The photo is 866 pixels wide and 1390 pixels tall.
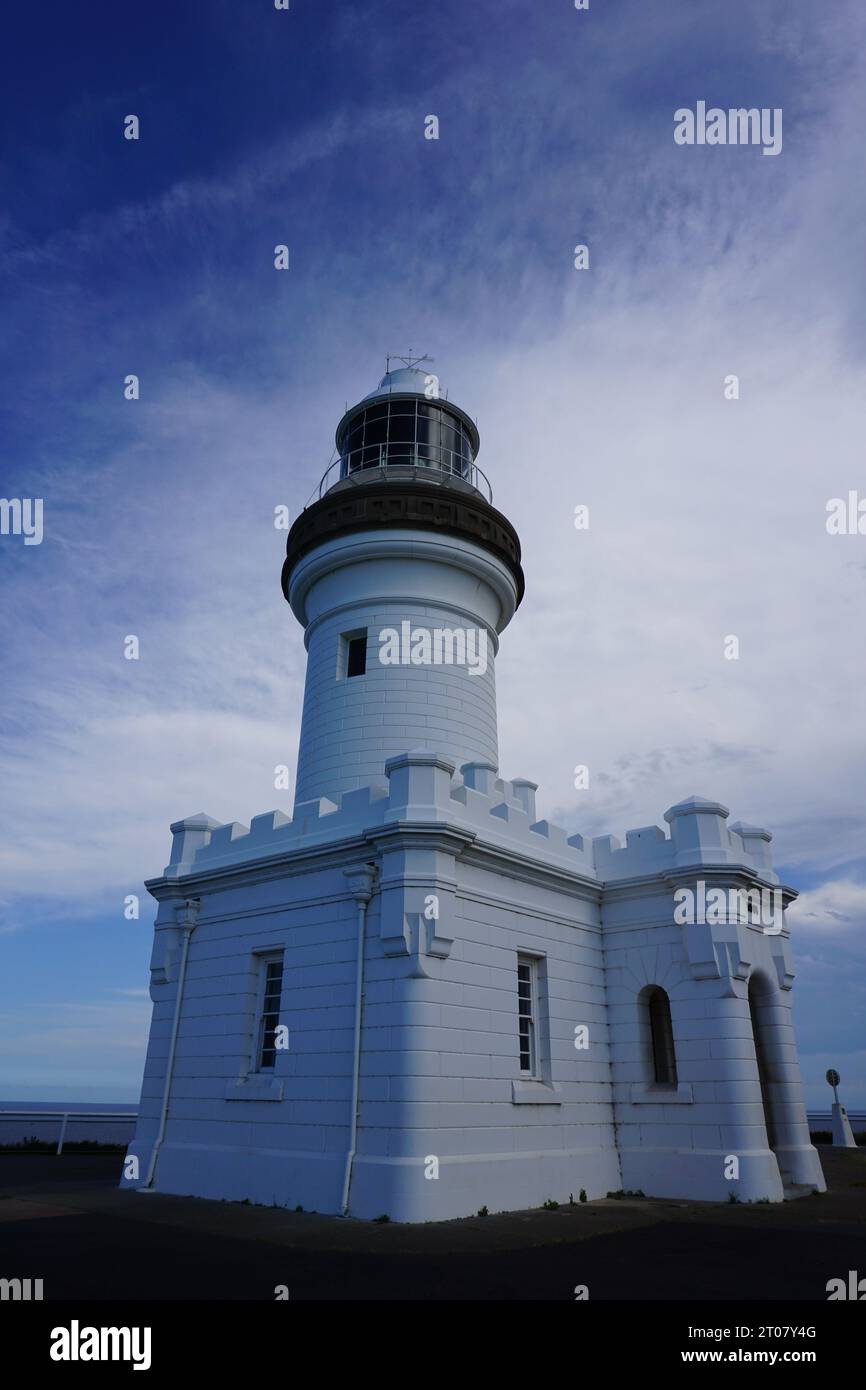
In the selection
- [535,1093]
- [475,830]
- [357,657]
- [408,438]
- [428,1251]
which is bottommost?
[428,1251]

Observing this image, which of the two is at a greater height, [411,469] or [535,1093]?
[411,469]

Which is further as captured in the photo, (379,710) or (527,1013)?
(379,710)

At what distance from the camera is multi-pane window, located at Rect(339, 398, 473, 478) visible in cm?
1677

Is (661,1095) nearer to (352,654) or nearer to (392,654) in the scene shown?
(392,654)

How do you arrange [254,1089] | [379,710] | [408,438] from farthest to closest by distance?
1. [408,438]
2. [379,710]
3. [254,1089]

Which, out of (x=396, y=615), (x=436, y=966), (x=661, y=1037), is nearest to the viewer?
(x=436, y=966)

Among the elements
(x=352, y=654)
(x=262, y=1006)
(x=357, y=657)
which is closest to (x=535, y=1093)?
(x=262, y=1006)

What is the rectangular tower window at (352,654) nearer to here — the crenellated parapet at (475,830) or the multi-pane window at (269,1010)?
the crenellated parapet at (475,830)

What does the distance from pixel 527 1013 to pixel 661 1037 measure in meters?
2.62

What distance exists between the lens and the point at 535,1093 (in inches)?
446

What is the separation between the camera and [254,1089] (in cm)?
1125

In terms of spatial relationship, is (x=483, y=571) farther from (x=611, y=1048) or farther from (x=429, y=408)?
(x=611, y=1048)
